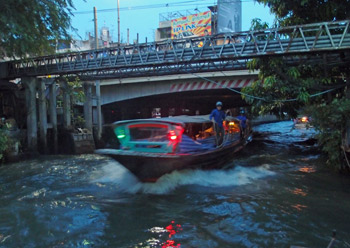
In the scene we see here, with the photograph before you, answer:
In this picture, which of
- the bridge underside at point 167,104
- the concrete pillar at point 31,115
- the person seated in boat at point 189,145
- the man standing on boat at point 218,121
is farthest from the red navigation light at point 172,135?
the bridge underside at point 167,104

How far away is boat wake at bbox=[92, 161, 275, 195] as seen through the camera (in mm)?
8805

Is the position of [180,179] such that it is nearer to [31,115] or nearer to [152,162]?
[152,162]

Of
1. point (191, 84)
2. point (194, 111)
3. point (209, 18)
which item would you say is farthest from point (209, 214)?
point (209, 18)

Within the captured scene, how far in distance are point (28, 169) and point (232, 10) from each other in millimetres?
28805

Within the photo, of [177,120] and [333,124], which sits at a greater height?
[177,120]

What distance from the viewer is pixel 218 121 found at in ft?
36.4

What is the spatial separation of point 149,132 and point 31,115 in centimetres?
1075

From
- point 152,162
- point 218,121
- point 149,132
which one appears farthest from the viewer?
point 218,121

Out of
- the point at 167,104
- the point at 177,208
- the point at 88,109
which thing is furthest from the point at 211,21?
the point at 177,208

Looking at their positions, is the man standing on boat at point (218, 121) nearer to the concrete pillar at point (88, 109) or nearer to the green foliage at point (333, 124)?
the green foliage at point (333, 124)

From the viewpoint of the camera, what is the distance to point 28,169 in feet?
40.7

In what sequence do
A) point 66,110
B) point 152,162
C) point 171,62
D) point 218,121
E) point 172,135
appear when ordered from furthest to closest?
point 66,110
point 171,62
point 218,121
point 172,135
point 152,162

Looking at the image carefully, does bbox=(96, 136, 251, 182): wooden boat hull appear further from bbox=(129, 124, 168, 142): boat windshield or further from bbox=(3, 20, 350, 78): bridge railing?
bbox=(3, 20, 350, 78): bridge railing

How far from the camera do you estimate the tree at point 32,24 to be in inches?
392
